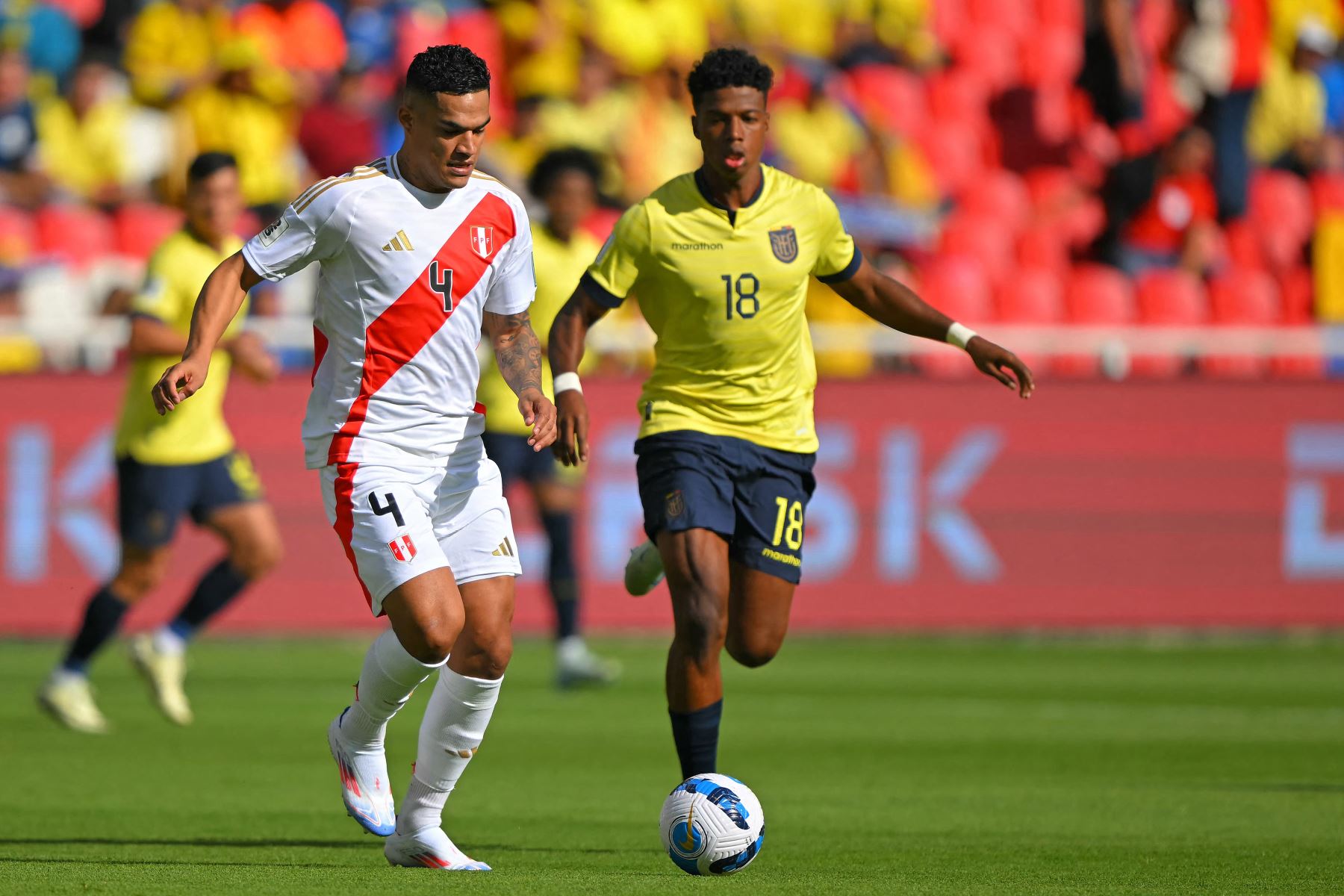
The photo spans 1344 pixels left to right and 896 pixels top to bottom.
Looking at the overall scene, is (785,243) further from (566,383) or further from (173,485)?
(173,485)

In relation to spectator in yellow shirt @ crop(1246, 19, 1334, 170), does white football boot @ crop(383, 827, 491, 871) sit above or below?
below

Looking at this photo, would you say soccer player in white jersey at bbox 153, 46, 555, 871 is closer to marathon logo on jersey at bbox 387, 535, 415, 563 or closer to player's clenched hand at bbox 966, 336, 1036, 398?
marathon logo on jersey at bbox 387, 535, 415, 563

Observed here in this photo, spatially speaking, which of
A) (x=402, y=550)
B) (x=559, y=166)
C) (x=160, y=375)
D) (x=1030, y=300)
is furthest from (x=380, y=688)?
(x=1030, y=300)

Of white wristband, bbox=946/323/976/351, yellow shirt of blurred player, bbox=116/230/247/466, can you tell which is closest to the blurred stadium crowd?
yellow shirt of blurred player, bbox=116/230/247/466

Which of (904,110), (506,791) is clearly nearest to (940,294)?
(904,110)

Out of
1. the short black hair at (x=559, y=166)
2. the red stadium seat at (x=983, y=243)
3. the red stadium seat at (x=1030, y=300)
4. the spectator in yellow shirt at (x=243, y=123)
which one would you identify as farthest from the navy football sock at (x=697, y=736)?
the red stadium seat at (x=983, y=243)

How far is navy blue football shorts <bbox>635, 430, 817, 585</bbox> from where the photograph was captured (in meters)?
7.07

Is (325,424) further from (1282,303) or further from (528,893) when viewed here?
(1282,303)

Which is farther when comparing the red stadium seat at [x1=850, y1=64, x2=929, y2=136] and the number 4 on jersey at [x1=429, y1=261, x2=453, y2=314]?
the red stadium seat at [x1=850, y1=64, x2=929, y2=136]

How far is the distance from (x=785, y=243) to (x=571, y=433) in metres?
1.18

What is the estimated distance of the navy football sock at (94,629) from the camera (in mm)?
10305

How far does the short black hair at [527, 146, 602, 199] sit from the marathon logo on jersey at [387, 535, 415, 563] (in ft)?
19.9

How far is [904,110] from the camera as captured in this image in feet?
65.4

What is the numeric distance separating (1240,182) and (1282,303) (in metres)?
1.51
